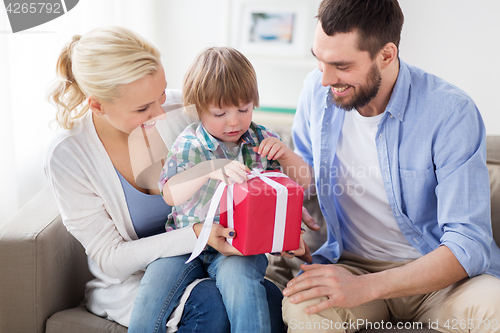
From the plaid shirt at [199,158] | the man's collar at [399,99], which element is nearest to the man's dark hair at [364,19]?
the man's collar at [399,99]

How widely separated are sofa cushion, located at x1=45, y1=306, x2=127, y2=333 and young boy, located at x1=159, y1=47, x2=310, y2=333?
1.15 feet

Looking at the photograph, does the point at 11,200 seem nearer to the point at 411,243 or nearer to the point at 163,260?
the point at 163,260

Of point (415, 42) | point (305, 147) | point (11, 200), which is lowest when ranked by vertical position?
point (11, 200)

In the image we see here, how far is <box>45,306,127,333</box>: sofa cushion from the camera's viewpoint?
128 centimetres

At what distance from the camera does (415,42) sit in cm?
211

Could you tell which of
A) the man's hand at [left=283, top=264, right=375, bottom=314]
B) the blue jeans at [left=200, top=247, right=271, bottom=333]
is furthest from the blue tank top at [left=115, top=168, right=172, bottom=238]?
the man's hand at [left=283, top=264, right=375, bottom=314]

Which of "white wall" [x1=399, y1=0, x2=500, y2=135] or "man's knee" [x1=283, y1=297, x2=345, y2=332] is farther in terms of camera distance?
"white wall" [x1=399, y1=0, x2=500, y2=135]

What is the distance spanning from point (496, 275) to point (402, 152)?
458 millimetres

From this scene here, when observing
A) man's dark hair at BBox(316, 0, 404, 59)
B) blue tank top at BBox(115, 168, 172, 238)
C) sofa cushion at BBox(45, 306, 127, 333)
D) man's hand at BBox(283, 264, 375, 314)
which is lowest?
sofa cushion at BBox(45, 306, 127, 333)

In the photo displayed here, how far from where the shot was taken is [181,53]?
258 centimetres

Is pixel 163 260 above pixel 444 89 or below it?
below

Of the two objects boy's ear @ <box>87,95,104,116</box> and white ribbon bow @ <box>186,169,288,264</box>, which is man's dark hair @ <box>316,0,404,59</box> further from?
boy's ear @ <box>87,95,104,116</box>

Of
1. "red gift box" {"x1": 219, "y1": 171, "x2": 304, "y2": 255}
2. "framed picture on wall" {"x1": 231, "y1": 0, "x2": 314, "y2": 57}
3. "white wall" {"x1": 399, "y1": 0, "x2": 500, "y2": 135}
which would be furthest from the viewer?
"framed picture on wall" {"x1": 231, "y1": 0, "x2": 314, "y2": 57}

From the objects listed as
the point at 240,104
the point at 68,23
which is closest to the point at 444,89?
the point at 240,104
